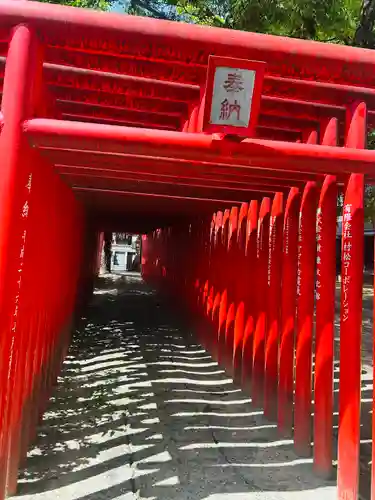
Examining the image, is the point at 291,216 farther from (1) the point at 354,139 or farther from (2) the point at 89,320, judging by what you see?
(2) the point at 89,320

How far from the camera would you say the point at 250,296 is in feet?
19.1

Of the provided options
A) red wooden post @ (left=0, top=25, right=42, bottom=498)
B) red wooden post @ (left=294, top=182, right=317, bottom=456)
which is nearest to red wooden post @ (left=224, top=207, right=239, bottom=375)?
red wooden post @ (left=294, top=182, right=317, bottom=456)

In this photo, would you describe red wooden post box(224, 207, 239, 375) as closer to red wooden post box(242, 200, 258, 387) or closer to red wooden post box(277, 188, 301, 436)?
red wooden post box(242, 200, 258, 387)

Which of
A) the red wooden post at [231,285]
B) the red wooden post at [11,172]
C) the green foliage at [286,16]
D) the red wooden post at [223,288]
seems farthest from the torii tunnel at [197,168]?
the green foliage at [286,16]

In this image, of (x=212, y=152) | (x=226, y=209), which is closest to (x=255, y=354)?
(x=226, y=209)

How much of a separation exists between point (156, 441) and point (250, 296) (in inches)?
88.0

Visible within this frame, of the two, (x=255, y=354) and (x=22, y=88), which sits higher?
(x=22, y=88)

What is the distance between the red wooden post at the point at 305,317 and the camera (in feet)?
13.3

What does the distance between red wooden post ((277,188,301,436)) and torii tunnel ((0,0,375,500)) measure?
1 cm

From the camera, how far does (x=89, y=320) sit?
34.3ft

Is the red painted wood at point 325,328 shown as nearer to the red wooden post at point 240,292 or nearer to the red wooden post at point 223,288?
the red wooden post at point 240,292

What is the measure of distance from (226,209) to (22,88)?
4.81 m

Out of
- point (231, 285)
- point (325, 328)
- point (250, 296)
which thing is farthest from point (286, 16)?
point (325, 328)

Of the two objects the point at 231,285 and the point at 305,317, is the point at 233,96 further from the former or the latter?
the point at 231,285
